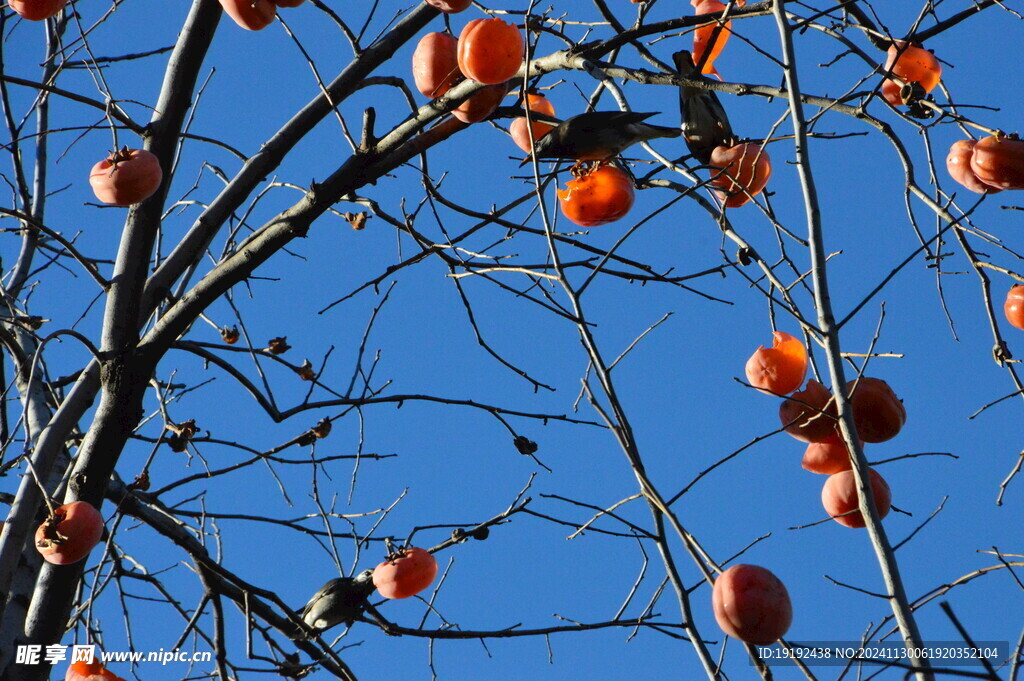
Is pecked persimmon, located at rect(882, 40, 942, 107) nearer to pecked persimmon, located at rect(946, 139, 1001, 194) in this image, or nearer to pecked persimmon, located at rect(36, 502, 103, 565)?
pecked persimmon, located at rect(946, 139, 1001, 194)

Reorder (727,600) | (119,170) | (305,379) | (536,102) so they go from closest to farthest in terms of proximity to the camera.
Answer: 1. (727,600)
2. (119,170)
3. (536,102)
4. (305,379)

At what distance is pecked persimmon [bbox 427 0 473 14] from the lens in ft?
8.64

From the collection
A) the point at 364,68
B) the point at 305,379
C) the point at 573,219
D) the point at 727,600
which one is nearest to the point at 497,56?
the point at 573,219

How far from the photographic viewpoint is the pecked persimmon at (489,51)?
2396 mm

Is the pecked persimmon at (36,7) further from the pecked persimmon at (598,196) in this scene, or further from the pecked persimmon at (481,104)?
the pecked persimmon at (598,196)

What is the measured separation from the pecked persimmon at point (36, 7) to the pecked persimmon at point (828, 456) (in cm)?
259

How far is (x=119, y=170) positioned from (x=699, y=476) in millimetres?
1807

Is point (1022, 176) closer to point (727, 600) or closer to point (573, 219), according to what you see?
point (573, 219)

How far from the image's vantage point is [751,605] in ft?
6.64

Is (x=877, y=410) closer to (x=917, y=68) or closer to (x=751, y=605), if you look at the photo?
(x=751, y=605)

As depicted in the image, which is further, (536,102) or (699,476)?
(536,102)

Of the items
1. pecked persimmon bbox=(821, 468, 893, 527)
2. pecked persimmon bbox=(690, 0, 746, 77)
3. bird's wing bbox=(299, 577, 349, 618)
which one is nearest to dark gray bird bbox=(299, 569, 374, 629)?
bird's wing bbox=(299, 577, 349, 618)

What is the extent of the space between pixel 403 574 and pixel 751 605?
1401mm

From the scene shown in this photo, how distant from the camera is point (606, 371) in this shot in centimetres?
209
